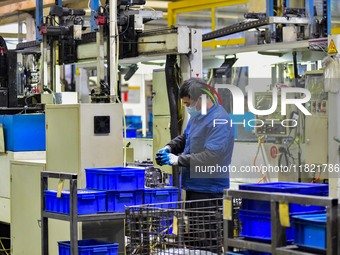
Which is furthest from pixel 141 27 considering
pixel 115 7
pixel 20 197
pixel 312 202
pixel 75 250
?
pixel 312 202

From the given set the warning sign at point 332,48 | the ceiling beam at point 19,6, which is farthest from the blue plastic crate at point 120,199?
the ceiling beam at point 19,6

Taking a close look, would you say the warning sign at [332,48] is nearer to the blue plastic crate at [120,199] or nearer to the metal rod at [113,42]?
the metal rod at [113,42]

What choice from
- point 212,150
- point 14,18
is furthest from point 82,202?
point 14,18

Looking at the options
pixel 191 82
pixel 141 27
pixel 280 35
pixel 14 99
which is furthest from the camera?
pixel 280 35

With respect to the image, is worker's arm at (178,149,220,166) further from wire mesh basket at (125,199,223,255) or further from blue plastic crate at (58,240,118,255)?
blue plastic crate at (58,240,118,255)

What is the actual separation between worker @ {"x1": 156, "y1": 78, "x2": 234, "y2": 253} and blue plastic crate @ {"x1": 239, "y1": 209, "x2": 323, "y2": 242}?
4.86 ft

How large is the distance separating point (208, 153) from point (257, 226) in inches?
64.0

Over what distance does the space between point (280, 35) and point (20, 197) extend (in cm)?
385

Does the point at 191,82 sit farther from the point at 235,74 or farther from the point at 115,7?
the point at 235,74

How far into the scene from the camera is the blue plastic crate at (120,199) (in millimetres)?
5328

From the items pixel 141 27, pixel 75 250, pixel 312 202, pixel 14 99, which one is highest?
pixel 141 27

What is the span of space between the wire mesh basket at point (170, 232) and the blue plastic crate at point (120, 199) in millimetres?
571

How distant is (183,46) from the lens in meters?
6.45

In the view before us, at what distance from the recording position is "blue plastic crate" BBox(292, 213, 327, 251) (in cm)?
346
